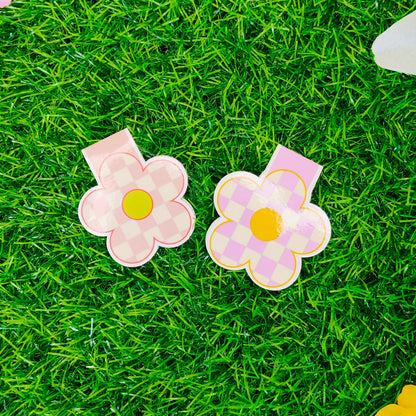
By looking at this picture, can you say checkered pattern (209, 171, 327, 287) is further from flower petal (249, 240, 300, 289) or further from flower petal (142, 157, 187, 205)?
flower petal (142, 157, 187, 205)

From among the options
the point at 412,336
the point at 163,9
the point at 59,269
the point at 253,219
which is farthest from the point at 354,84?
the point at 59,269

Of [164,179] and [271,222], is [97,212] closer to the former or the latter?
[164,179]

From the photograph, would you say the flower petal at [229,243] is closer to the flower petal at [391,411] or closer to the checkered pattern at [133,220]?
the checkered pattern at [133,220]

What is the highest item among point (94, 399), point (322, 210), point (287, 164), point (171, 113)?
point (171, 113)

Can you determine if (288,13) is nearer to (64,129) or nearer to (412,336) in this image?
(64,129)

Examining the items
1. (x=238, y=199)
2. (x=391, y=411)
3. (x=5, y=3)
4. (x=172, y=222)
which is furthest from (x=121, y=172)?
(x=391, y=411)

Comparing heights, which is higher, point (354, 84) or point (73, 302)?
point (354, 84)

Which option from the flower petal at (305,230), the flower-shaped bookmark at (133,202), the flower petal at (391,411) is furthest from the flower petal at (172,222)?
the flower petal at (391,411)
